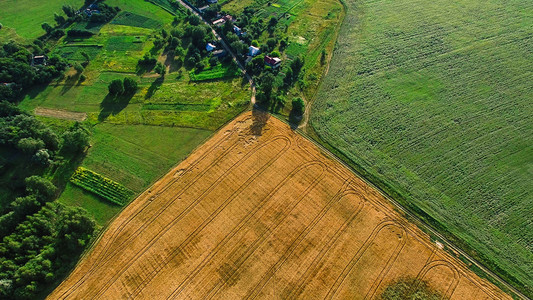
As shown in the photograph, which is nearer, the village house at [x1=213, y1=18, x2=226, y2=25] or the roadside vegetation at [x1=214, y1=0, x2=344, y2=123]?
the roadside vegetation at [x1=214, y1=0, x2=344, y2=123]

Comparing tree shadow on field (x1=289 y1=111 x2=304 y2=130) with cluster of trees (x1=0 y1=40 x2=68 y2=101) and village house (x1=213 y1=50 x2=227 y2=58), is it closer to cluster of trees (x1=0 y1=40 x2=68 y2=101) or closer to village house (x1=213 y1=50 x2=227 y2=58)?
village house (x1=213 y1=50 x2=227 y2=58)

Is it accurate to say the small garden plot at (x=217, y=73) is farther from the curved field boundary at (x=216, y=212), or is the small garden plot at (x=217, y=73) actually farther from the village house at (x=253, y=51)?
the curved field boundary at (x=216, y=212)

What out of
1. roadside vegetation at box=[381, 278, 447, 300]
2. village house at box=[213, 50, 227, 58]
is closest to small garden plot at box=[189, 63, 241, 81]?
village house at box=[213, 50, 227, 58]

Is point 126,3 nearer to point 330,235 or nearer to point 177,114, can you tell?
point 177,114

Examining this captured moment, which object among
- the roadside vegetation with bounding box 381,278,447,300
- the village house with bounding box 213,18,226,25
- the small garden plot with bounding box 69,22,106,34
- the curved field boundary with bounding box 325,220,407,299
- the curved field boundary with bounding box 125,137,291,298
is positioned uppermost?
the small garden plot with bounding box 69,22,106,34

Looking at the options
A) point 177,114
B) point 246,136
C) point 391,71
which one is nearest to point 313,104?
point 246,136

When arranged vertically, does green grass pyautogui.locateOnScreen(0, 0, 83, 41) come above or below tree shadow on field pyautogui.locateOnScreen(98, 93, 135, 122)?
above

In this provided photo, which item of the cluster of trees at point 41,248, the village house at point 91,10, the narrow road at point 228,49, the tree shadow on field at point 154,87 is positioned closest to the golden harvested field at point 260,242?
the cluster of trees at point 41,248
